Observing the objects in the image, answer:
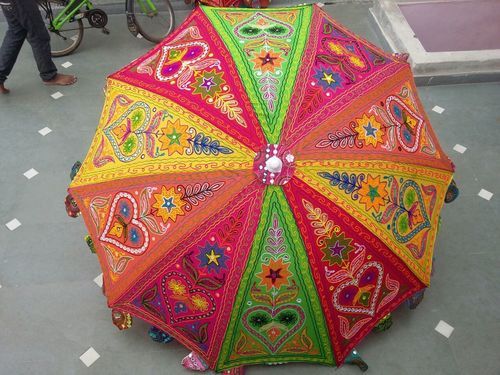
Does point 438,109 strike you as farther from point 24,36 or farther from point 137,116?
point 24,36

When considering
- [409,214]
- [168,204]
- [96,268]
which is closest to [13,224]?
[96,268]

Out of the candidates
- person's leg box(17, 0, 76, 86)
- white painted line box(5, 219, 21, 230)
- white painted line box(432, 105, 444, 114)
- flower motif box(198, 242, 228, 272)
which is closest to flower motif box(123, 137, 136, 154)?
flower motif box(198, 242, 228, 272)

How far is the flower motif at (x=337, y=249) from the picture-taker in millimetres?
2402

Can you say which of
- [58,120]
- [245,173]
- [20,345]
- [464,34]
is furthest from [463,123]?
[20,345]

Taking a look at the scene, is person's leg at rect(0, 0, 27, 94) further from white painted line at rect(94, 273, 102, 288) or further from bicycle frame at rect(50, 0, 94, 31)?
white painted line at rect(94, 273, 102, 288)

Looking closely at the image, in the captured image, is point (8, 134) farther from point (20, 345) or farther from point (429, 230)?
point (429, 230)

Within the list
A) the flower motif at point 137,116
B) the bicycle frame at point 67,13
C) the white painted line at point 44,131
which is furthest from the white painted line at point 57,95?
the flower motif at point 137,116

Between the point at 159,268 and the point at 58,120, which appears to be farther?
the point at 58,120

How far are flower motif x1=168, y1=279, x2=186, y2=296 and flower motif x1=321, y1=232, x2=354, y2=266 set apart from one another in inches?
28.8

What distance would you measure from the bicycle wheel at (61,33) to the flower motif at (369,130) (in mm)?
3556

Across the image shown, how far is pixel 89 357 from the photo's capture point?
3270 mm

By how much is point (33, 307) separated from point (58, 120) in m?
1.82

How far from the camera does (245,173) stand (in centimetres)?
232

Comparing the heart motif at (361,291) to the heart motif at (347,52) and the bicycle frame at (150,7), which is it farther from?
the bicycle frame at (150,7)
